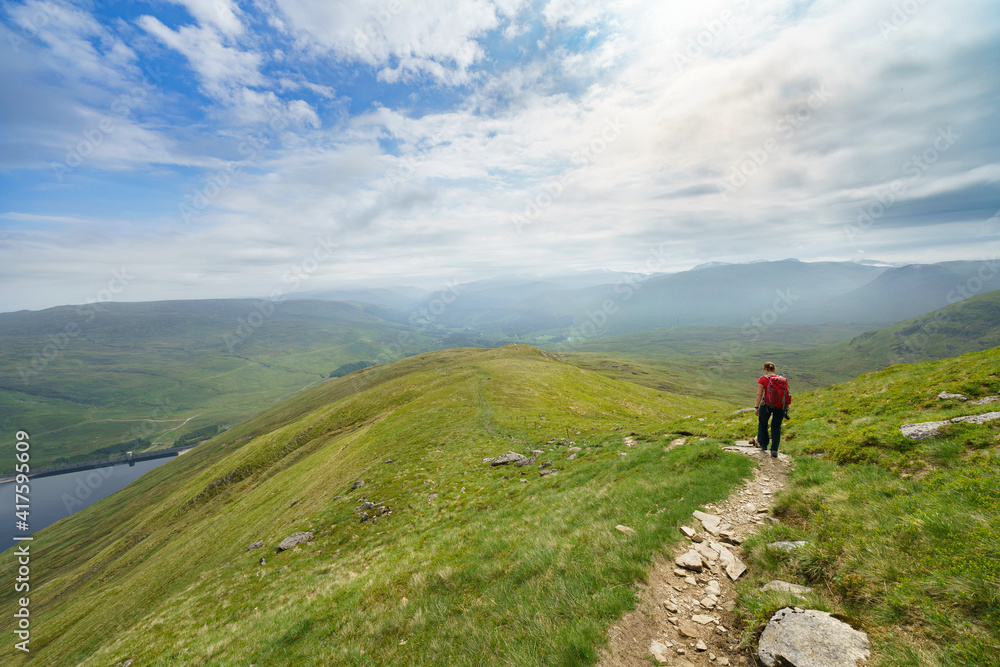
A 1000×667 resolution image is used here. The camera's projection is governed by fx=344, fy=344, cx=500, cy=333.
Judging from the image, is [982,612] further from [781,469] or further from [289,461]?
[289,461]

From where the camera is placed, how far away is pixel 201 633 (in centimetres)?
1809

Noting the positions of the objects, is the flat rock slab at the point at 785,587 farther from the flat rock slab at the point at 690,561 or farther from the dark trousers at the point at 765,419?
the dark trousers at the point at 765,419

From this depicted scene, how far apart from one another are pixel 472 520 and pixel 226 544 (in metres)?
30.7

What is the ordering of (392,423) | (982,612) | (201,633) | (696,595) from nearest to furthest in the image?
(982,612), (696,595), (201,633), (392,423)

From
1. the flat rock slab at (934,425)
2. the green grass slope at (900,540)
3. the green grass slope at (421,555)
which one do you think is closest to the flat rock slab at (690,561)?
the green grass slope at (421,555)

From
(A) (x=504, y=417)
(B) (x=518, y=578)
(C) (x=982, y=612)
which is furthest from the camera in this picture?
(A) (x=504, y=417)

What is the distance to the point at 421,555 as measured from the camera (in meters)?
15.2

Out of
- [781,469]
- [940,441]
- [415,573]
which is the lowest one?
[415,573]

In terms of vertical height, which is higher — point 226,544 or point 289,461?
point 226,544

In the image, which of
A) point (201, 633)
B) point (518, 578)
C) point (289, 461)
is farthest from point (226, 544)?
point (518, 578)

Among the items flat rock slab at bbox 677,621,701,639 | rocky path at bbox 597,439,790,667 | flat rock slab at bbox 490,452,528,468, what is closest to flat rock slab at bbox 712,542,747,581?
rocky path at bbox 597,439,790,667

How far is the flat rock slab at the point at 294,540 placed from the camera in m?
24.8

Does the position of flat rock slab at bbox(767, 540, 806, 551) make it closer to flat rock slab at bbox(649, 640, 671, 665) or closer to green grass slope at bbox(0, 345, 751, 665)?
green grass slope at bbox(0, 345, 751, 665)

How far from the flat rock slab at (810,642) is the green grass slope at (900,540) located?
0.26 metres
